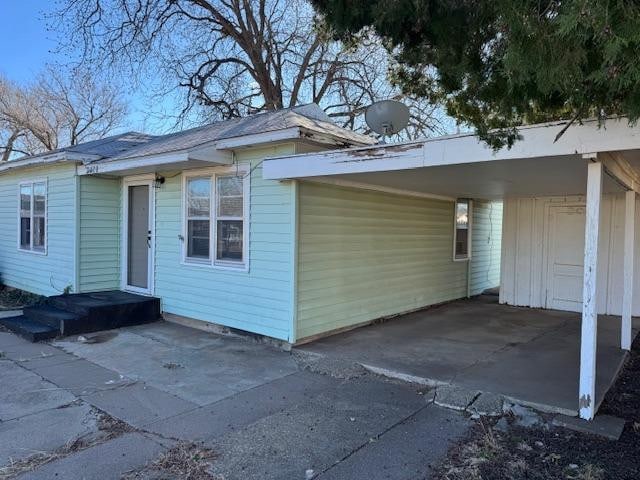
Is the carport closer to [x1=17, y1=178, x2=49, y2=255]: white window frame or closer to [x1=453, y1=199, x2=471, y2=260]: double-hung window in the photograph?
[x1=453, y1=199, x2=471, y2=260]: double-hung window

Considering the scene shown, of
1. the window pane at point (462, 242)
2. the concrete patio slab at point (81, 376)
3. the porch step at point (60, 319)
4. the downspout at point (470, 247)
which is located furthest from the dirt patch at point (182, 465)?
the downspout at point (470, 247)

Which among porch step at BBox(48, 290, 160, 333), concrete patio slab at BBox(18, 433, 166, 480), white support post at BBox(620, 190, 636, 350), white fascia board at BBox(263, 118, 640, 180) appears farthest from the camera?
porch step at BBox(48, 290, 160, 333)

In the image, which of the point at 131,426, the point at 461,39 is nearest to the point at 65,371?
the point at 131,426

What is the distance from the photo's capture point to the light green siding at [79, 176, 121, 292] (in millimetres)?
8023


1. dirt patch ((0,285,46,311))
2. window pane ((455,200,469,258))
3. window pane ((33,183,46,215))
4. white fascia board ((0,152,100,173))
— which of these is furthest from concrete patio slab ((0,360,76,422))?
window pane ((455,200,469,258))

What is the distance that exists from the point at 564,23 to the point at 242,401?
3.77 metres

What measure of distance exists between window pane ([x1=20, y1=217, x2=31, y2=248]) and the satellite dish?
25.7 feet

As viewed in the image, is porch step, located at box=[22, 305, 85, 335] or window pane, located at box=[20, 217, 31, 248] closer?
porch step, located at box=[22, 305, 85, 335]

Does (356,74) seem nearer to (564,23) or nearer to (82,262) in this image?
(82,262)

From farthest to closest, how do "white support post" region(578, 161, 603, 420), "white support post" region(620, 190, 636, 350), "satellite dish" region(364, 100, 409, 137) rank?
"satellite dish" region(364, 100, 409, 137) → "white support post" region(620, 190, 636, 350) → "white support post" region(578, 161, 603, 420)

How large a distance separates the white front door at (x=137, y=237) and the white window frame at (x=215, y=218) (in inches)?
39.1

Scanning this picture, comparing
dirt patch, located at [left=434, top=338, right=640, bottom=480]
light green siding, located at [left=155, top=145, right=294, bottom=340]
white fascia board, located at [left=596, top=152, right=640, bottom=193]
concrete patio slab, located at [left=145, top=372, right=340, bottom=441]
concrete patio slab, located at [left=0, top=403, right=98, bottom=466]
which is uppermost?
white fascia board, located at [left=596, top=152, right=640, bottom=193]

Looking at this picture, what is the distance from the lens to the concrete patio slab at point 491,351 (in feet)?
15.0

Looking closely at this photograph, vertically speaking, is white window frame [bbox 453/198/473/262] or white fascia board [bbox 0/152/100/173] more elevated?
white fascia board [bbox 0/152/100/173]
